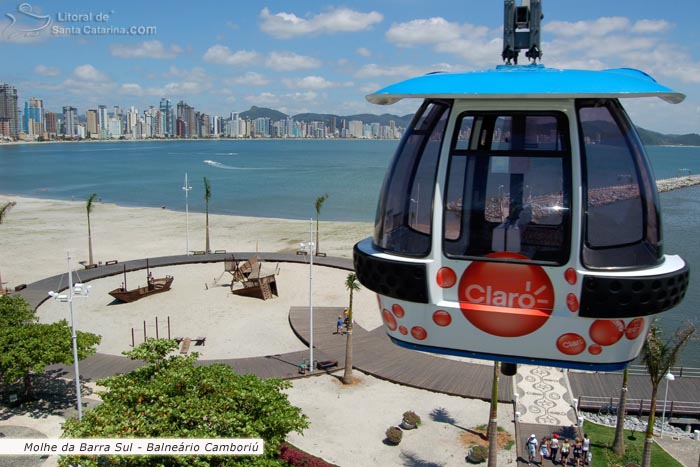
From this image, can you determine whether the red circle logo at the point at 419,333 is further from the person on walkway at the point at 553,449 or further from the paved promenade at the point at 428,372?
the person on walkway at the point at 553,449

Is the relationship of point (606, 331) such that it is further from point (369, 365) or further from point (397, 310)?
point (369, 365)

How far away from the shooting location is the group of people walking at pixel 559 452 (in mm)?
18125

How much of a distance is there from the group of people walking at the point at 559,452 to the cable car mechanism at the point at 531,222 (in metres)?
13.0

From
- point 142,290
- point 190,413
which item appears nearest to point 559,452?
point 190,413

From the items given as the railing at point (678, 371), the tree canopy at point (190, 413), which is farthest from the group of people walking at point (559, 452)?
the tree canopy at point (190, 413)

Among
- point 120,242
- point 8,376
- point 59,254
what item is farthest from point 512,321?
point 120,242

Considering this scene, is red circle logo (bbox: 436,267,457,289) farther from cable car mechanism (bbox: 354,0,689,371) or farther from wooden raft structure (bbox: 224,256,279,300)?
wooden raft structure (bbox: 224,256,279,300)

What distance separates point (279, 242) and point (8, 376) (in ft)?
119

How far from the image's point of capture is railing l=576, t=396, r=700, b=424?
22.1 m

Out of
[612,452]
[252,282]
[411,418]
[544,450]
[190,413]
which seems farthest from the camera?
[252,282]

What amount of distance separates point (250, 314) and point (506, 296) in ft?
86.9

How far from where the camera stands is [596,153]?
613 centimetres

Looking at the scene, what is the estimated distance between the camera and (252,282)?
113 feet

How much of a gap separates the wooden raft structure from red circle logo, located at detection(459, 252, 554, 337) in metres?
28.0
